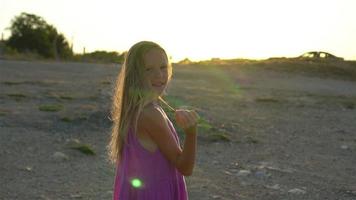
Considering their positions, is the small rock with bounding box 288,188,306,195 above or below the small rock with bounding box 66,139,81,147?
below

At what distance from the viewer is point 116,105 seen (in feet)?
10.9

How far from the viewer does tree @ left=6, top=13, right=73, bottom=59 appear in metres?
44.8

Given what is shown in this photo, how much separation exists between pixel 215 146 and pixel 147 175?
590cm

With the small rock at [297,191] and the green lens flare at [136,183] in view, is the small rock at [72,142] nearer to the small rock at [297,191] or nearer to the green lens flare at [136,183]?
the small rock at [297,191]

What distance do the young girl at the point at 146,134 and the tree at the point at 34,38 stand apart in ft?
134

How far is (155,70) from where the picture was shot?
3174 mm

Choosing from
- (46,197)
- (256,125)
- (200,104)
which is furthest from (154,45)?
(200,104)

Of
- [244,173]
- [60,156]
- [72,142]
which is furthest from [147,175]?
[72,142]

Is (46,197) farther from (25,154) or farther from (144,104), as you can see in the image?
(144,104)

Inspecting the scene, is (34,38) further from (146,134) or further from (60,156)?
(146,134)

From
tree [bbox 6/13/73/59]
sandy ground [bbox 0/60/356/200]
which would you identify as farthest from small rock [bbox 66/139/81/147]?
tree [bbox 6/13/73/59]

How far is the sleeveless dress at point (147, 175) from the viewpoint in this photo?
3146 mm

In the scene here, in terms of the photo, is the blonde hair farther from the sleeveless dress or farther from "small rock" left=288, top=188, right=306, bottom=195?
"small rock" left=288, top=188, right=306, bottom=195

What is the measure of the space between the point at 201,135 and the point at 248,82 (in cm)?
1319
